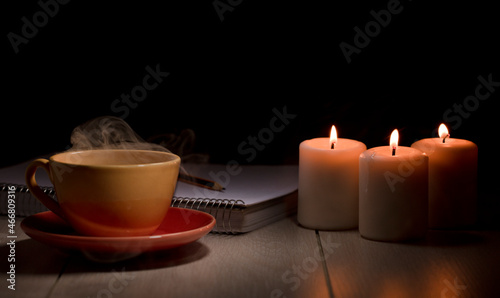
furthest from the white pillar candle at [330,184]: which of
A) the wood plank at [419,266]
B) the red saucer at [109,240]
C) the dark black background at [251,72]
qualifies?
the dark black background at [251,72]

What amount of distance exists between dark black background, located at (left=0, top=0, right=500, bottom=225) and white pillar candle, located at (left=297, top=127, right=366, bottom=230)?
1.24 ft

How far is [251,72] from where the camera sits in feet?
4.53

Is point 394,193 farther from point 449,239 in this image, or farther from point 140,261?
point 140,261

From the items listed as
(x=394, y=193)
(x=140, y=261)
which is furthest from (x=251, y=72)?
(x=140, y=261)

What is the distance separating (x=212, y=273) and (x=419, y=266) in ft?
0.90

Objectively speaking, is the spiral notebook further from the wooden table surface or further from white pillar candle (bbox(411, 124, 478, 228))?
white pillar candle (bbox(411, 124, 478, 228))

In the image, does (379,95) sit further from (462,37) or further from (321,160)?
(321,160)

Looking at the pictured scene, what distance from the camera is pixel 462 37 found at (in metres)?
1.22

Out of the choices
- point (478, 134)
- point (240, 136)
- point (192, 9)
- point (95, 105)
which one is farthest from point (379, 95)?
point (95, 105)

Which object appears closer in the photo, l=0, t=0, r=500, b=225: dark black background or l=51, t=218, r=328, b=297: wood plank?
l=51, t=218, r=328, b=297: wood plank

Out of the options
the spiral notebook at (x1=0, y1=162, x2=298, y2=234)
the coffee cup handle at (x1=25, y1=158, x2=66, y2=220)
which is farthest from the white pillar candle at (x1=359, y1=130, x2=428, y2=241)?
the coffee cup handle at (x1=25, y1=158, x2=66, y2=220)

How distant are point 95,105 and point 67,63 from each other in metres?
0.12

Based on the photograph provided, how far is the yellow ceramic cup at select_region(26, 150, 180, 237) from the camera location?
0.72 metres

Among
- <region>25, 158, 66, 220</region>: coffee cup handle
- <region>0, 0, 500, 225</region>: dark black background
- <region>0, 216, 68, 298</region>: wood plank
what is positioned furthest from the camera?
<region>0, 0, 500, 225</region>: dark black background
